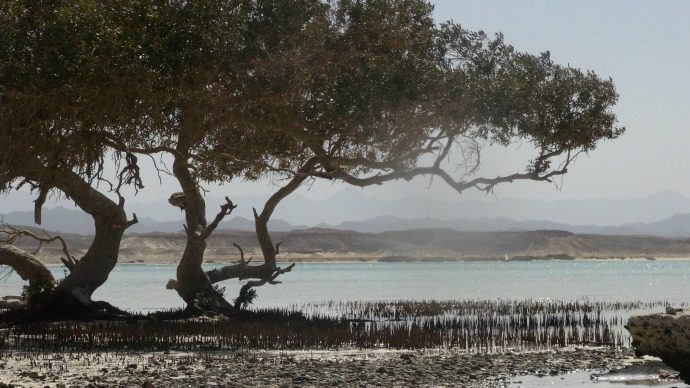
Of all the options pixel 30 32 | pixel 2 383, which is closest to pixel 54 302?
pixel 30 32

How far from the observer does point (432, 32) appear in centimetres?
2909

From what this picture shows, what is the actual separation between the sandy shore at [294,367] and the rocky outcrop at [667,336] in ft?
7.97

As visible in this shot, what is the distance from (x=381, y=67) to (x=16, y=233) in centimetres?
1191

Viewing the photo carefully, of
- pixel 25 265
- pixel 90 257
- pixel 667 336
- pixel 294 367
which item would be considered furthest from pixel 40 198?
pixel 667 336

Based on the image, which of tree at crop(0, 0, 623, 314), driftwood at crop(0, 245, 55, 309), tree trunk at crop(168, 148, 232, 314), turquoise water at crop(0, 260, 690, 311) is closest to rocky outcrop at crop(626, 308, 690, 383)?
tree at crop(0, 0, 623, 314)

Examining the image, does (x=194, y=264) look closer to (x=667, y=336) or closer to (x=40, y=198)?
(x=40, y=198)

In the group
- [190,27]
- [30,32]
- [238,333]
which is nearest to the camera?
[30,32]

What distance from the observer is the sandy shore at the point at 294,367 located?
16.9 m

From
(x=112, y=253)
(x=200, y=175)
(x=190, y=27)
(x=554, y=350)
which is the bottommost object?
(x=554, y=350)

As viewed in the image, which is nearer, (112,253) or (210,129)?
(210,129)

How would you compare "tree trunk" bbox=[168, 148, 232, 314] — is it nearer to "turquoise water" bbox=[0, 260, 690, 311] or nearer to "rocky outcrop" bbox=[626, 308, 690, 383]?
"turquoise water" bbox=[0, 260, 690, 311]

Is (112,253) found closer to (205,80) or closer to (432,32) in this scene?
(205,80)

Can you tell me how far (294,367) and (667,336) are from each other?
6.60 m

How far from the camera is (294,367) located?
61.8 feet
